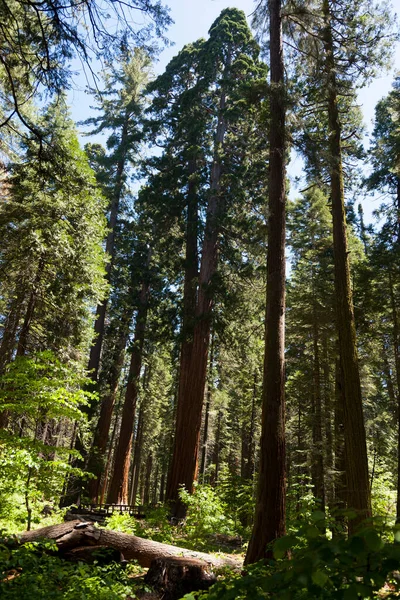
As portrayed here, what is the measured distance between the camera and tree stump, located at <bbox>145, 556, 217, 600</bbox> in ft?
17.9

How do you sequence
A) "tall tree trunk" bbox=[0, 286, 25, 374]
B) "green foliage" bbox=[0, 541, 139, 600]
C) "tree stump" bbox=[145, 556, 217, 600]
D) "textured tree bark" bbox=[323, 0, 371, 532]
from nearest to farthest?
"green foliage" bbox=[0, 541, 139, 600] < "tree stump" bbox=[145, 556, 217, 600] < "textured tree bark" bbox=[323, 0, 371, 532] < "tall tree trunk" bbox=[0, 286, 25, 374]

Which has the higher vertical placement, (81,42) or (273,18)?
(273,18)

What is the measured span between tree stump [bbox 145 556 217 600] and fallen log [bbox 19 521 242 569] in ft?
1.38

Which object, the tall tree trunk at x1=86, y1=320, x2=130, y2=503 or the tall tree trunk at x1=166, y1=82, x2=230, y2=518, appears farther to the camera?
the tall tree trunk at x1=86, y1=320, x2=130, y2=503

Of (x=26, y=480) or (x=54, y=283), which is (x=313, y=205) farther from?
(x=26, y=480)

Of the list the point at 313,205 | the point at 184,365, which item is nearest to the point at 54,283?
the point at 184,365

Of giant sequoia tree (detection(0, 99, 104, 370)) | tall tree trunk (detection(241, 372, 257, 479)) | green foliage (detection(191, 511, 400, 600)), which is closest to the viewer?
green foliage (detection(191, 511, 400, 600))

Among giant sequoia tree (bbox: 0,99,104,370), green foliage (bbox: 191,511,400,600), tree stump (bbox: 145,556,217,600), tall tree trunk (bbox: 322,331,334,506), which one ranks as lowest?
tree stump (bbox: 145,556,217,600)

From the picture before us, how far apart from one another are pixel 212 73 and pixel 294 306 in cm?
1030

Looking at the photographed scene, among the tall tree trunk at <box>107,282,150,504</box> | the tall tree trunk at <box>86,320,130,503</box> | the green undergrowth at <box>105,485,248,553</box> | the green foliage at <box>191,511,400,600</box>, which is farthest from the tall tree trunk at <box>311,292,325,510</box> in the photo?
the green foliage at <box>191,511,400,600</box>

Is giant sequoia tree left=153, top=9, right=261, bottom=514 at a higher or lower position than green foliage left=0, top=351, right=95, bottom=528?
higher

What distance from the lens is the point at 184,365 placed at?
14.4m

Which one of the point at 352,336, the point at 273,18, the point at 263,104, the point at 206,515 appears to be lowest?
the point at 206,515

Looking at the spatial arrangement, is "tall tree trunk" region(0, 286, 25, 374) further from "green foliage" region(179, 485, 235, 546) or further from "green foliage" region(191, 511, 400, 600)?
"green foliage" region(191, 511, 400, 600)
